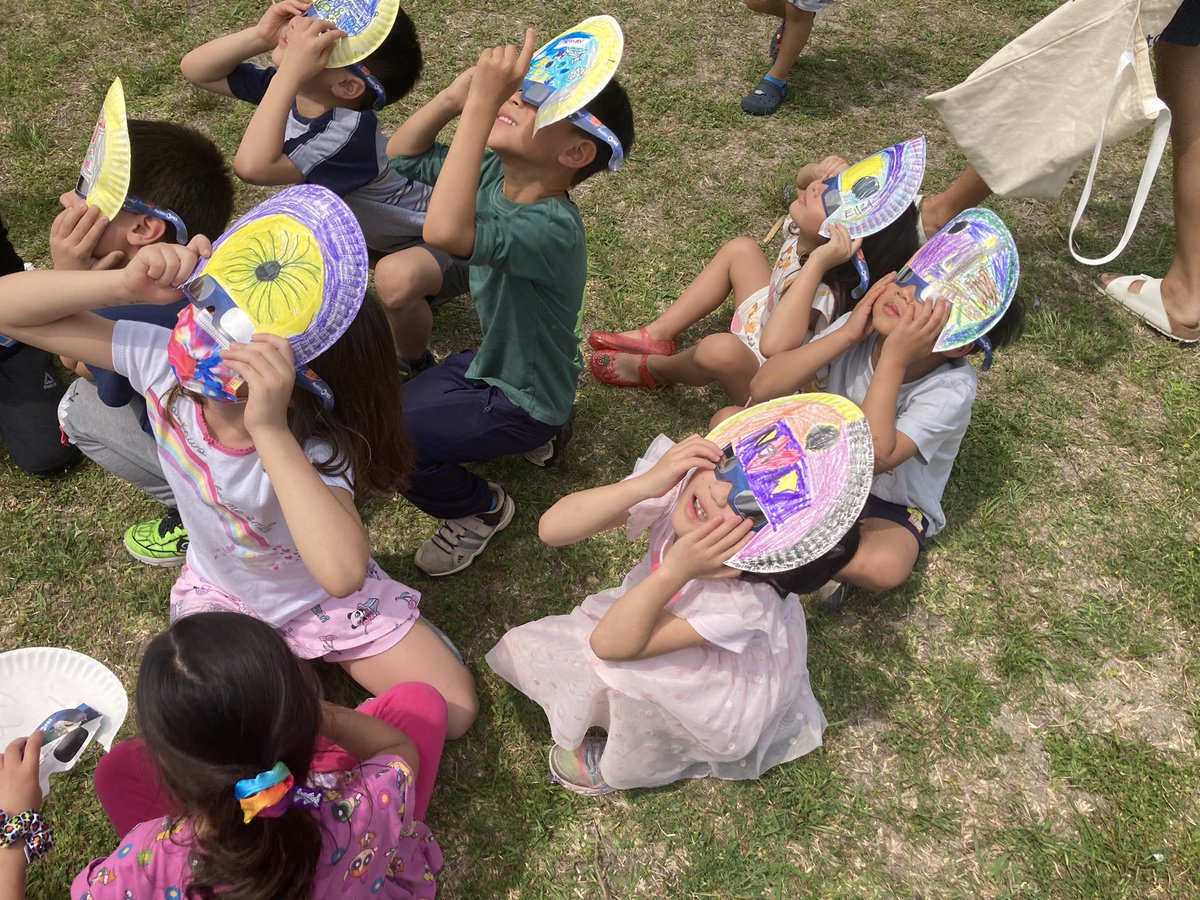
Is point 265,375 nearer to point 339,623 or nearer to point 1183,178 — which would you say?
point 339,623

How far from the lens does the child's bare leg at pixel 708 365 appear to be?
115 inches

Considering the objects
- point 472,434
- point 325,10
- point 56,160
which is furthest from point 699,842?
point 56,160

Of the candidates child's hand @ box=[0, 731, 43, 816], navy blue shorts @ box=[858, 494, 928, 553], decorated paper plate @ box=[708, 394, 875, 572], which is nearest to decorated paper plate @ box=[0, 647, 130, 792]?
child's hand @ box=[0, 731, 43, 816]

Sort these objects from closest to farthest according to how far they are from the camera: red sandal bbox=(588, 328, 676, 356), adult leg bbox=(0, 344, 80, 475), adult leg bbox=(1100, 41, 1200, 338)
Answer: adult leg bbox=(0, 344, 80, 475), adult leg bbox=(1100, 41, 1200, 338), red sandal bbox=(588, 328, 676, 356)

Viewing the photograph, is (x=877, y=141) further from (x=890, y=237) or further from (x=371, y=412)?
(x=371, y=412)

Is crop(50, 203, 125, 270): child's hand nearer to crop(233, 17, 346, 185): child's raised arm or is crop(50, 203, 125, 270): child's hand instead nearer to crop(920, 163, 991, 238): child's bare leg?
crop(233, 17, 346, 185): child's raised arm

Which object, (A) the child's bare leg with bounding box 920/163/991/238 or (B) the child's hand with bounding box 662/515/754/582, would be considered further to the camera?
(A) the child's bare leg with bounding box 920/163/991/238

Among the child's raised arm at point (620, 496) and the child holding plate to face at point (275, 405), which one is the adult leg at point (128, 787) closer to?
the child holding plate to face at point (275, 405)

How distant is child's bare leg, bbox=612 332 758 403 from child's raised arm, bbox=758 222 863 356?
16 cm

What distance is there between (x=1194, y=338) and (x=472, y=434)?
3031mm

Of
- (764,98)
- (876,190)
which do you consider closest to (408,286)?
(876,190)

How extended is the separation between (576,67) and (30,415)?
6.89 ft

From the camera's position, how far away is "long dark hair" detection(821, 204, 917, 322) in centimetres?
263

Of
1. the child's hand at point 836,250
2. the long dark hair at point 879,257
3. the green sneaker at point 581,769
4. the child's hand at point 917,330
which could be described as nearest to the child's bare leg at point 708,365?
the long dark hair at point 879,257
